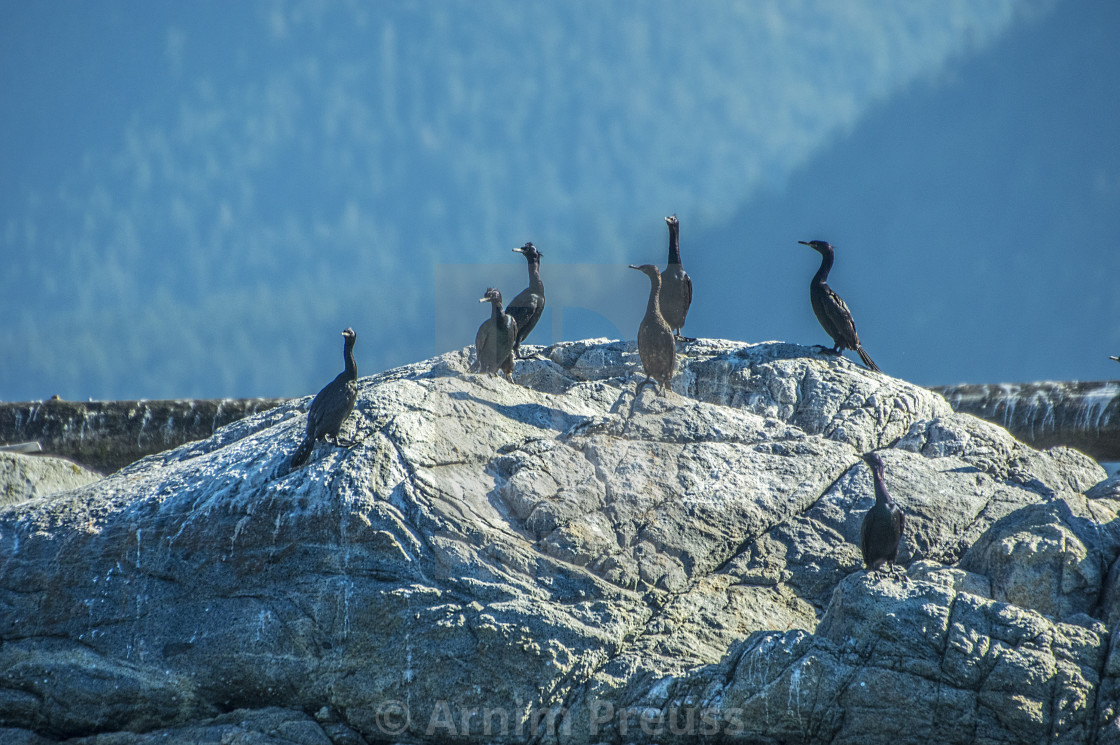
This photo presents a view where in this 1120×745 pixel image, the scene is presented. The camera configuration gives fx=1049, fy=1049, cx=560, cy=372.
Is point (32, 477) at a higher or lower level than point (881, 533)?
higher

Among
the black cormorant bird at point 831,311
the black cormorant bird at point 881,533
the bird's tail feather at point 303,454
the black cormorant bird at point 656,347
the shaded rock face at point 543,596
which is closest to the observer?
the shaded rock face at point 543,596

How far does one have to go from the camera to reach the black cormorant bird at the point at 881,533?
7.21m

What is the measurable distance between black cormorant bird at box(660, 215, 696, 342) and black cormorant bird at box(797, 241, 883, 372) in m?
1.32

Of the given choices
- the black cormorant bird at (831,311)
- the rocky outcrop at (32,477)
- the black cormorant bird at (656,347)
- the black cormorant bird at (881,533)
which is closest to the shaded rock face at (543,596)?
the black cormorant bird at (881,533)

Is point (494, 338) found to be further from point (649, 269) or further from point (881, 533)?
point (881, 533)

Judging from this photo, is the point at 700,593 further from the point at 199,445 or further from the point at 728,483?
the point at 199,445

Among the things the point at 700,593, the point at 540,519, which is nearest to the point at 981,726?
the point at 700,593

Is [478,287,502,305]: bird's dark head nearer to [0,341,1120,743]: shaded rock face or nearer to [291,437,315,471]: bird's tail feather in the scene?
[0,341,1120,743]: shaded rock face

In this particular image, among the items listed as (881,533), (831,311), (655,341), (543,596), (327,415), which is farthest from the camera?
(831,311)

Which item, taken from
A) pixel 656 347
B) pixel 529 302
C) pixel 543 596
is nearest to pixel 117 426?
pixel 529 302

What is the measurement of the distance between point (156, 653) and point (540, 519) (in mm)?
2753

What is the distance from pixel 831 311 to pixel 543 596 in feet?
16.5

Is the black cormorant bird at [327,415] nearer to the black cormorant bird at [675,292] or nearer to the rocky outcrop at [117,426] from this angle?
the black cormorant bird at [675,292]

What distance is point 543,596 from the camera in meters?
7.07
